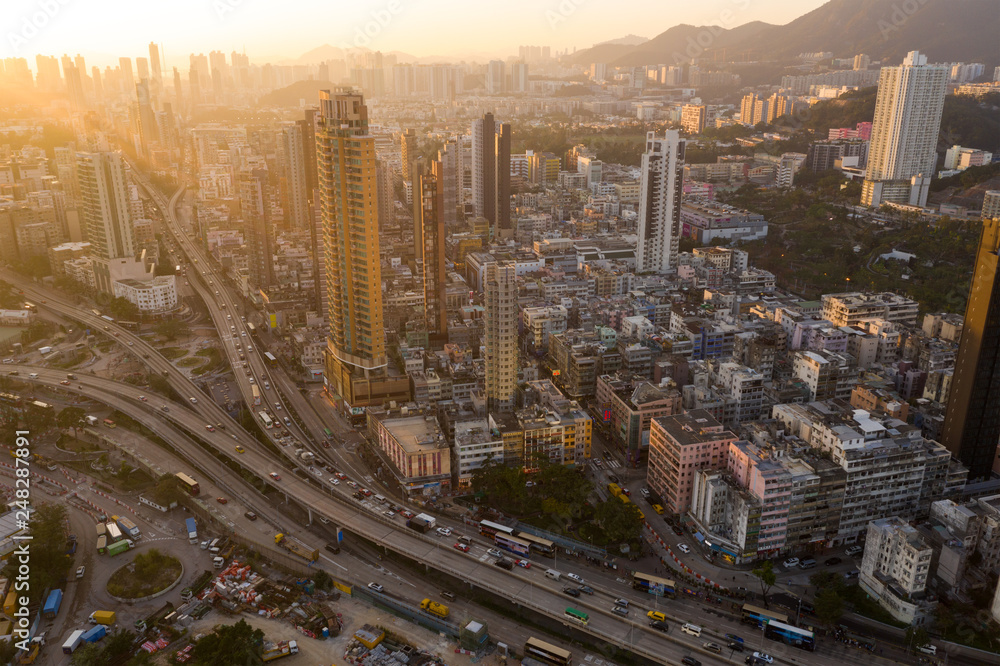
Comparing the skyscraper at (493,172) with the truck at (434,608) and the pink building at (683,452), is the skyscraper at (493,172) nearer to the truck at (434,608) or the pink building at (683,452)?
the pink building at (683,452)

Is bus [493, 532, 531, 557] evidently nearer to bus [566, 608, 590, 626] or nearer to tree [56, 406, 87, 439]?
bus [566, 608, 590, 626]

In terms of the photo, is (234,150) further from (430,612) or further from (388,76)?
(430,612)

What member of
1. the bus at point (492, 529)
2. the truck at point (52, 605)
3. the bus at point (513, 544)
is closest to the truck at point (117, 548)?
the truck at point (52, 605)

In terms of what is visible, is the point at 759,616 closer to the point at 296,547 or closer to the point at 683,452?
the point at 683,452

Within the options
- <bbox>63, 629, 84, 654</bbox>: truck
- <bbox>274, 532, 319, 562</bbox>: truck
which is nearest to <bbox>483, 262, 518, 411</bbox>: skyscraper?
<bbox>274, 532, 319, 562</bbox>: truck

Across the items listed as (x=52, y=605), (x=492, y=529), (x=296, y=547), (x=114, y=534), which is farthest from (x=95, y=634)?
(x=492, y=529)
